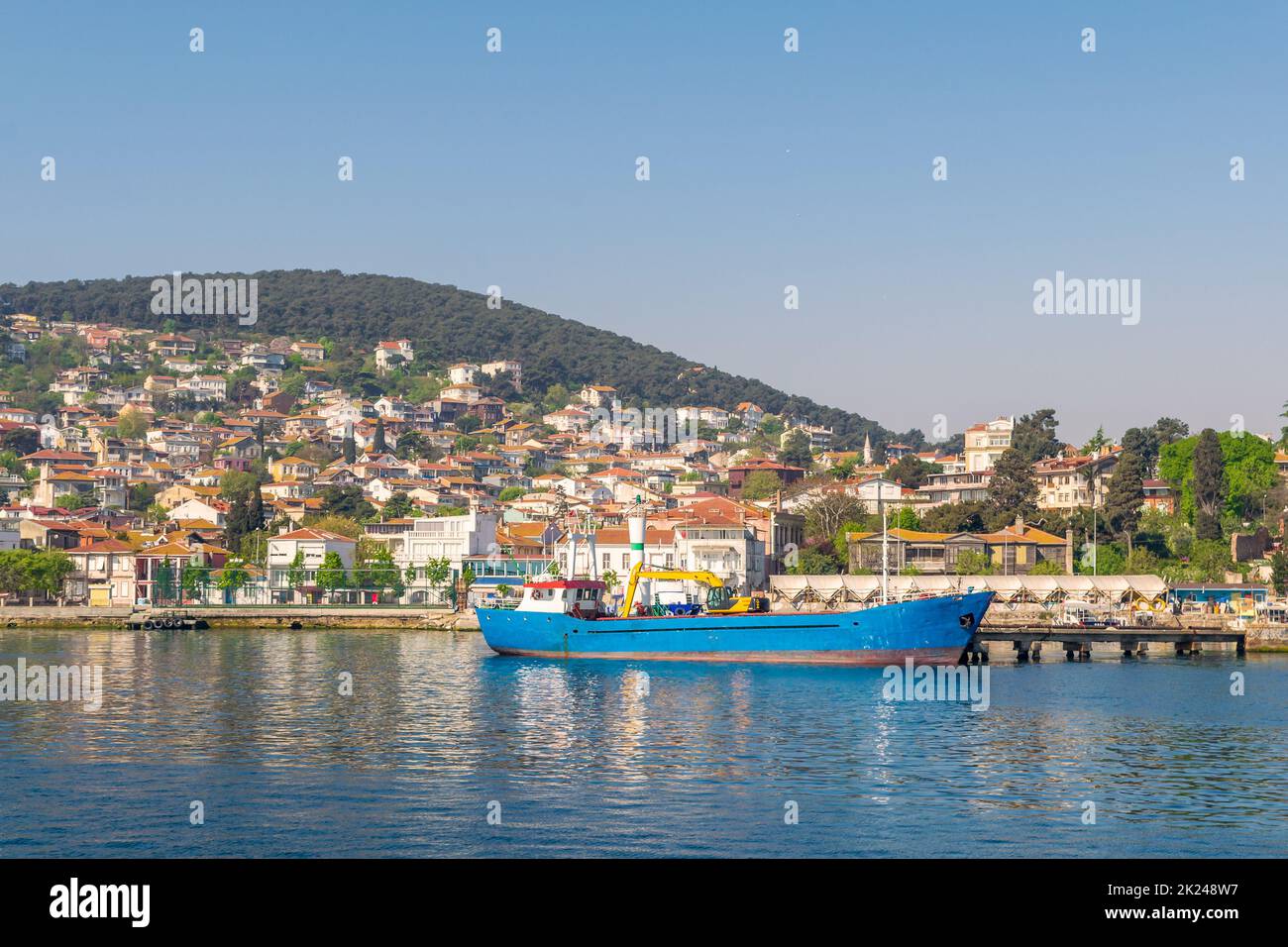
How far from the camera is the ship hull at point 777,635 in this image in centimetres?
5684

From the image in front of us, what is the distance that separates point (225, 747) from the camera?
30938mm

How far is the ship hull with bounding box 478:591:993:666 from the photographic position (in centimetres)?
5684

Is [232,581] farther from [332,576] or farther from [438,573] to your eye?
[438,573]

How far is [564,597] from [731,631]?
873 cm

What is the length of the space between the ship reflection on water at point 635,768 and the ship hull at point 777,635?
202 inches

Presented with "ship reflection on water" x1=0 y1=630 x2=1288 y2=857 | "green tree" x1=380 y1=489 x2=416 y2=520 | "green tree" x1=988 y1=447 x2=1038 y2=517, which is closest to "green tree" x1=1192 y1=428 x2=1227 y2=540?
"green tree" x1=988 y1=447 x2=1038 y2=517

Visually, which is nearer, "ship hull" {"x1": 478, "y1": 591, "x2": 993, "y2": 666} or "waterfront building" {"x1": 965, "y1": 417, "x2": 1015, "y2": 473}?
"ship hull" {"x1": 478, "y1": 591, "x2": 993, "y2": 666}

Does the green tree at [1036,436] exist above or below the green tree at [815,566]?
above

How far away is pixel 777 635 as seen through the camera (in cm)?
5841

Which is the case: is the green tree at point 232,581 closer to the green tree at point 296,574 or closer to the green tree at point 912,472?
the green tree at point 296,574

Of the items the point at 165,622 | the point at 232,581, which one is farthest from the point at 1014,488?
the point at 165,622

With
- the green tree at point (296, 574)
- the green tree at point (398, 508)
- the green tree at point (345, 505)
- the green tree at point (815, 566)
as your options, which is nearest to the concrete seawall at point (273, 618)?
the green tree at point (296, 574)

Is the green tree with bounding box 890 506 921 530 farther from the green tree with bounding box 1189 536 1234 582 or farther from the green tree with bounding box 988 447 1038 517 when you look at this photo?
the green tree with bounding box 1189 536 1234 582

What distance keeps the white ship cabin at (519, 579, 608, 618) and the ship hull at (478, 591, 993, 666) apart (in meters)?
0.82
